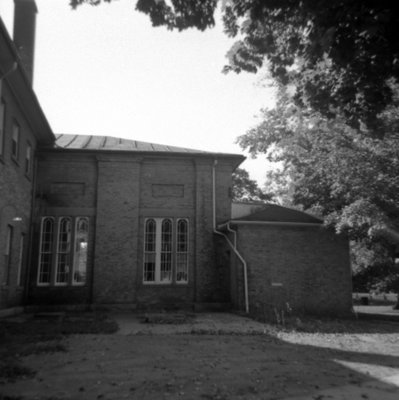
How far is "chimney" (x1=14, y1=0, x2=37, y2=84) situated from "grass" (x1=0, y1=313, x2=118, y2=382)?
38.8ft

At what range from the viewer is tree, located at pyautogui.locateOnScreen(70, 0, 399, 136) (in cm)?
502

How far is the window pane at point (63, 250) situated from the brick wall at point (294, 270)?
691 centimetres

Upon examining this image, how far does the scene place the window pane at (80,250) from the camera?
1884cm

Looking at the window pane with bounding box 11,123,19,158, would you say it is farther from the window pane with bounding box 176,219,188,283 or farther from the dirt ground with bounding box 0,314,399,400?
the dirt ground with bounding box 0,314,399,400

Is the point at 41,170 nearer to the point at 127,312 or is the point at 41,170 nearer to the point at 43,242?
the point at 43,242

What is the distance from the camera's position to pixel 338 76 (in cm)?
630

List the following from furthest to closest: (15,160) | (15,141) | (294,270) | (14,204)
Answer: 1. (294,270)
2. (15,141)
3. (14,204)
4. (15,160)

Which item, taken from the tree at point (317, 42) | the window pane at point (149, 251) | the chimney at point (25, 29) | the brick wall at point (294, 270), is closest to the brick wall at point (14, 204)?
the chimney at point (25, 29)

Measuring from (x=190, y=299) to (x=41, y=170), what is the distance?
841cm

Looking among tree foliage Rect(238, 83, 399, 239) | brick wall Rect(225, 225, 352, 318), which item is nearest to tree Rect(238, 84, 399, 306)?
tree foliage Rect(238, 83, 399, 239)

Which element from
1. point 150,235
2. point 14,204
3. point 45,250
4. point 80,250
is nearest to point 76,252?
point 80,250

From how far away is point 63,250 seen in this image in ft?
62.4

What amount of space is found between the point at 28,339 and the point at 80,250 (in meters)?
9.08

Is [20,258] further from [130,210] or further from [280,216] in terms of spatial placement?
[280,216]
